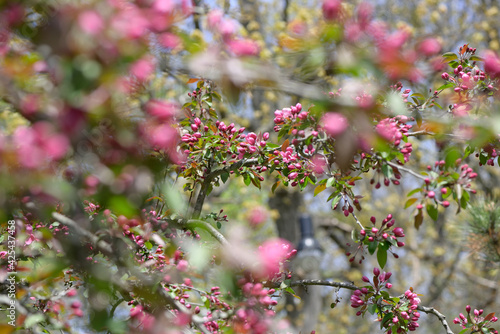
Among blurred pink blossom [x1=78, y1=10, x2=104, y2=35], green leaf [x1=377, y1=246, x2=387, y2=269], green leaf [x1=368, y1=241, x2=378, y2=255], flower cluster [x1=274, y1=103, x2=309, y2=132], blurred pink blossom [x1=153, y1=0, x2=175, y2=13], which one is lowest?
green leaf [x1=377, y1=246, x2=387, y2=269]

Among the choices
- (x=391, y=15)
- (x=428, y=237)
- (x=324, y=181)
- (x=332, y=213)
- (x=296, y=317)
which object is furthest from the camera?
(x=428, y=237)

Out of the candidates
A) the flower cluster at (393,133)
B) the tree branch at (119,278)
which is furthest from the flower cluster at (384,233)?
the tree branch at (119,278)

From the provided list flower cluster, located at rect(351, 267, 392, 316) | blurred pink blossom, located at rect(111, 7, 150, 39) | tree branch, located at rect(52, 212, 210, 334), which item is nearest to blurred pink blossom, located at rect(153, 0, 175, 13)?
blurred pink blossom, located at rect(111, 7, 150, 39)

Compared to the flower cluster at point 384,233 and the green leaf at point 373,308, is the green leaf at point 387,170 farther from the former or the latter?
the green leaf at point 373,308

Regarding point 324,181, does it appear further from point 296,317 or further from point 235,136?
point 296,317

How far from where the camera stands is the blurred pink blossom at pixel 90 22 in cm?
74

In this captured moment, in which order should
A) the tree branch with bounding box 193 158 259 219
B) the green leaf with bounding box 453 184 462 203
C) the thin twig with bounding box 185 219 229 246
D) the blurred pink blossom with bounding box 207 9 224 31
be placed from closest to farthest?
the blurred pink blossom with bounding box 207 9 224 31, the green leaf with bounding box 453 184 462 203, the thin twig with bounding box 185 219 229 246, the tree branch with bounding box 193 158 259 219

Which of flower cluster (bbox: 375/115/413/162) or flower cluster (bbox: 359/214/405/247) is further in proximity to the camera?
flower cluster (bbox: 359/214/405/247)

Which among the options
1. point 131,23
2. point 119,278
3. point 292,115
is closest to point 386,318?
point 292,115

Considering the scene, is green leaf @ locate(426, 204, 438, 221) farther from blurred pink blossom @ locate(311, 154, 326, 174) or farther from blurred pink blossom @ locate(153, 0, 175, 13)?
blurred pink blossom @ locate(153, 0, 175, 13)

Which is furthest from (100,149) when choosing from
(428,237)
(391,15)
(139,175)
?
(428,237)

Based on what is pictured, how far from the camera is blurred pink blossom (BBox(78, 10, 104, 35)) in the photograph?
736 mm

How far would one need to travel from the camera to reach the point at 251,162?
1959mm

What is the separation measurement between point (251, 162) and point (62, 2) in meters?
1.19
